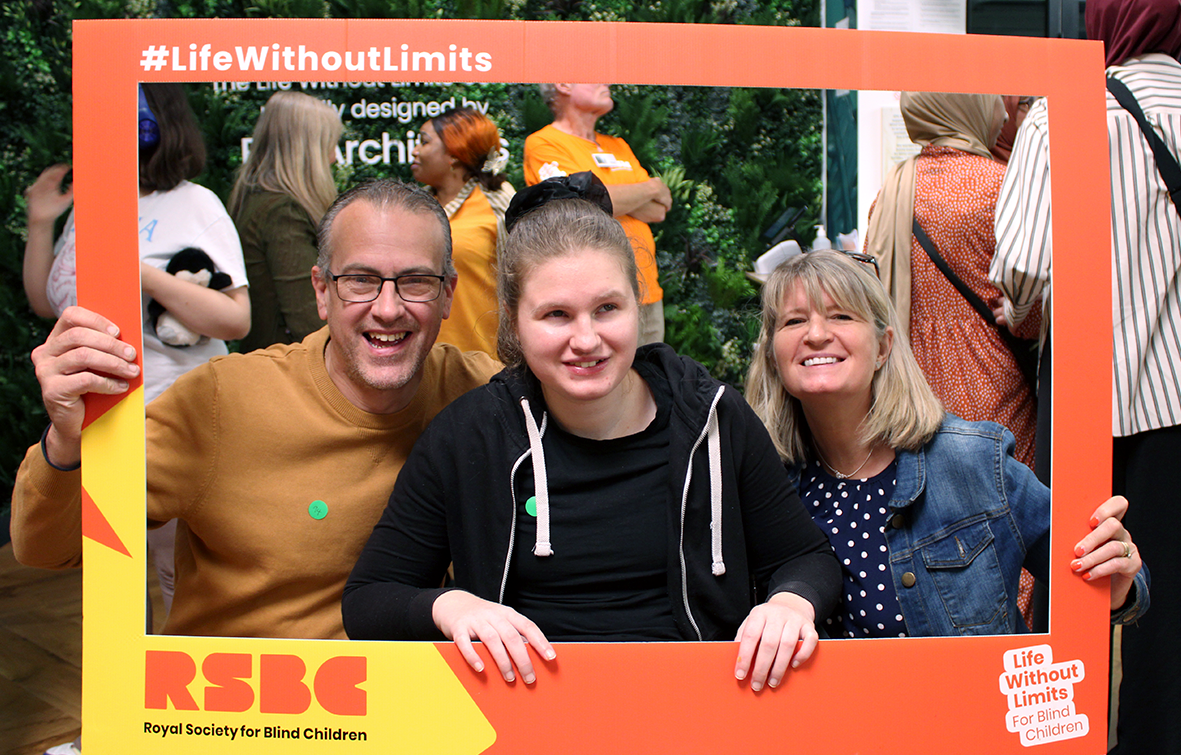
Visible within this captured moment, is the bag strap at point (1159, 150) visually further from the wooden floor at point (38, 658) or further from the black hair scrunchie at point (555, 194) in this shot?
the wooden floor at point (38, 658)

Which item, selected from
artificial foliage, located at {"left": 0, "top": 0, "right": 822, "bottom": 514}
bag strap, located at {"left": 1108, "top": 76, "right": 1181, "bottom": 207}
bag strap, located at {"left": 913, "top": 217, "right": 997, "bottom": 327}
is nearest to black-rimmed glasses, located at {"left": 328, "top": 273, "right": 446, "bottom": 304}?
artificial foliage, located at {"left": 0, "top": 0, "right": 822, "bottom": 514}

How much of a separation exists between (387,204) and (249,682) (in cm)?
91

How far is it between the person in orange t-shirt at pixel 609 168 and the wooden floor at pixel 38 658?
240 centimetres

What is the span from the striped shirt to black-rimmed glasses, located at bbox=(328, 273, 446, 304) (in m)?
1.23

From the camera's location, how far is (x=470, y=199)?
1.96 metres

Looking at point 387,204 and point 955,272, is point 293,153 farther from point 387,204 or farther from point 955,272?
point 955,272

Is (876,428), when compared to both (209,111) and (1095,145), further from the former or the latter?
(209,111)

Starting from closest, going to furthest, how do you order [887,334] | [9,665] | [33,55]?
[887,334] < [9,665] < [33,55]

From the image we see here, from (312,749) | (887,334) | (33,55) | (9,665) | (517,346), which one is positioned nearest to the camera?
(312,749)

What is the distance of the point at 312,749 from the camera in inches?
52.4

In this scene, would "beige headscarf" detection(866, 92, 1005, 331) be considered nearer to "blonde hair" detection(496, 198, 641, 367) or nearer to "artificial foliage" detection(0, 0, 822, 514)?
"artificial foliage" detection(0, 0, 822, 514)

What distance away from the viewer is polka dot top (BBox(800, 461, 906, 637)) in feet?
5.16

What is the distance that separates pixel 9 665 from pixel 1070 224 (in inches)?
150

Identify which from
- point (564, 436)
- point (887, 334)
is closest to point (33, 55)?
point (564, 436)
